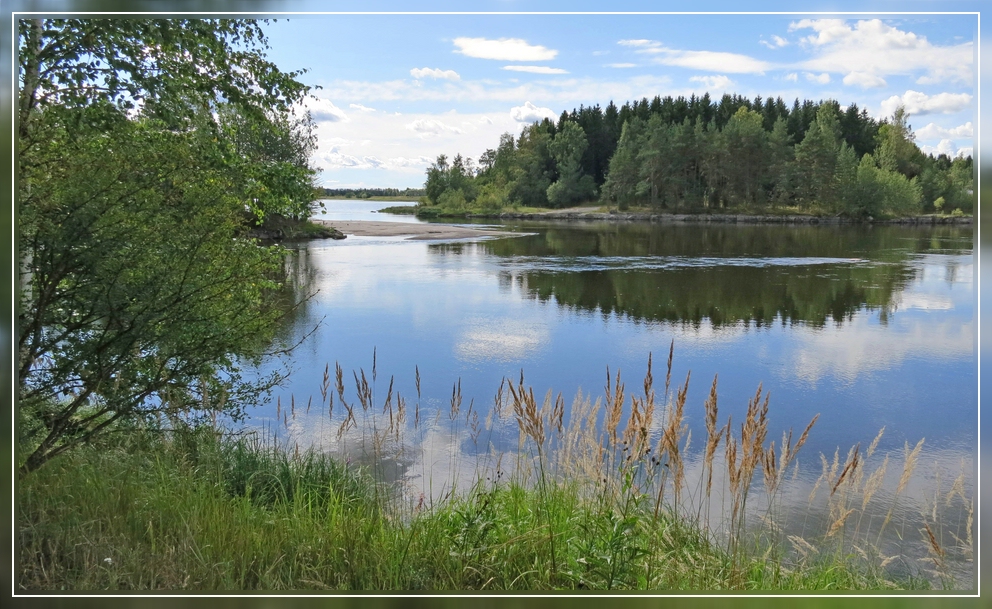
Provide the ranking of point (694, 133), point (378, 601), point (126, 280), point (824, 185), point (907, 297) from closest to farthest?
1. point (378, 601)
2. point (126, 280)
3. point (907, 297)
4. point (824, 185)
5. point (694, 133)

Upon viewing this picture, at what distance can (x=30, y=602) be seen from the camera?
2131 millimetres

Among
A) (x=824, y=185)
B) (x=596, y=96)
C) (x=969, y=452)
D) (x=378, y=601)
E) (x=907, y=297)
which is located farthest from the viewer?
(x=824, y=185)

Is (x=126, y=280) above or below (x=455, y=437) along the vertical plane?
above

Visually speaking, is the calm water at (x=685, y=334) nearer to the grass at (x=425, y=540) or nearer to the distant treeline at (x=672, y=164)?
the grass at (x=425, y=540)

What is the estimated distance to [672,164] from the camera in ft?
106

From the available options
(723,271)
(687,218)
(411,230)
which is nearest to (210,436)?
(723,271)

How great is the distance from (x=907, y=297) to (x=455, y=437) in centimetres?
958

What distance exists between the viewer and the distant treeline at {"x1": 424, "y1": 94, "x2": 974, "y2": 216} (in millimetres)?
25422

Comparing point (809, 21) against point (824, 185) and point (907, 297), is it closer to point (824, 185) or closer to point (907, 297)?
point (907, 297)

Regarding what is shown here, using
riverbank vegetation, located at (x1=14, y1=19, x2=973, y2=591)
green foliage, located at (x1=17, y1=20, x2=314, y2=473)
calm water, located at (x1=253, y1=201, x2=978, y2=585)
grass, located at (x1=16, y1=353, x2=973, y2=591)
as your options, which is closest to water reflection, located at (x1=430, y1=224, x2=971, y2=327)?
calm water, located at (x1=253, y1=201, x2=978, y2=585)

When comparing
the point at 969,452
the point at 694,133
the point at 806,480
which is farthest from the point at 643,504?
the point at 694,133

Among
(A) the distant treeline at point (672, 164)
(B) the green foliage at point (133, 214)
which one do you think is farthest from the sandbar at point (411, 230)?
(B) the green foliage at point (133, 214)

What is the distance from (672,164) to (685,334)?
24.3 metres

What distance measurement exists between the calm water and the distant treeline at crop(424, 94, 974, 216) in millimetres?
6694
